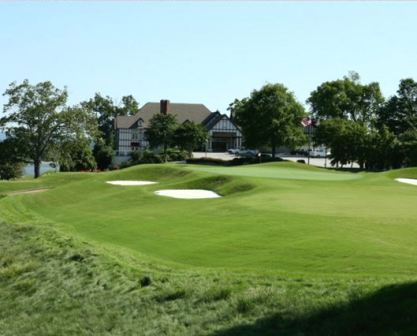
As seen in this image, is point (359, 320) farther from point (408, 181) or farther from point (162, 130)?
point (162, 130)

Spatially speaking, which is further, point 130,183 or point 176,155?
point 176,155

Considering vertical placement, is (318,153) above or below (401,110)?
below

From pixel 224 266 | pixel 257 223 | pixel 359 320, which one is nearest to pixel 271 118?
pixel 257 223

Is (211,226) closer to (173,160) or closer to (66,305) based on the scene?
(66,305)

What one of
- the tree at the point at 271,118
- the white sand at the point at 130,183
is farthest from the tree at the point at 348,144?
the white sand at the point at 130,183

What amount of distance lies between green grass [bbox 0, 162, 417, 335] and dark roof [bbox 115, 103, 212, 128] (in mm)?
95074

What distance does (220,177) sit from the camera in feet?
119

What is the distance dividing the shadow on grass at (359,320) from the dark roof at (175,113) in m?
110

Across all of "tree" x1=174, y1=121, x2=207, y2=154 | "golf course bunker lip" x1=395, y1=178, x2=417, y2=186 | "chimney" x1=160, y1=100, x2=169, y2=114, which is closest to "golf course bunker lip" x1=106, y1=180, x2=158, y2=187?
"golf course bunker lip" x1=395, y1=178, x2=417, y2=186

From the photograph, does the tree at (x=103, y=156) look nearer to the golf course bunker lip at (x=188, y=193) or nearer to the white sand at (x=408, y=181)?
the white sand at (x=408, y=181)

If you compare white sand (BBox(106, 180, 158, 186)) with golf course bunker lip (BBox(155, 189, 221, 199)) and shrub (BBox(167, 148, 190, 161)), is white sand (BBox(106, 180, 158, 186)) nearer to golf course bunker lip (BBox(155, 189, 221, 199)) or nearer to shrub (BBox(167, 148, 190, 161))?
golf course bunker lip (BBox(155, 189, 221, 199))

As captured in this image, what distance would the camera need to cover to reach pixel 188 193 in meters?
32.7

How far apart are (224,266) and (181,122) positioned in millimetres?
106207

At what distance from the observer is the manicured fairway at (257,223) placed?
1365 cm
